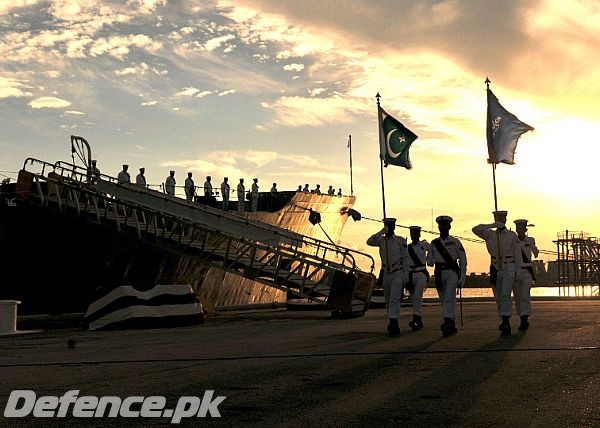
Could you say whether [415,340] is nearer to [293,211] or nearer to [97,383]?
[97,383]

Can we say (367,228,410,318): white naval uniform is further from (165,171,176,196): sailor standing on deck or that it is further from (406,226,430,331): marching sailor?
(165,171,176,196): sailor standing on deck

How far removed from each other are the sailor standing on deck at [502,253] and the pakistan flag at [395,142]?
588 inches

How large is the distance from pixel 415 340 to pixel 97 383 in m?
5.64

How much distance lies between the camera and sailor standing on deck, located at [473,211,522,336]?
43.1 feet

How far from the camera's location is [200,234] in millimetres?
28438

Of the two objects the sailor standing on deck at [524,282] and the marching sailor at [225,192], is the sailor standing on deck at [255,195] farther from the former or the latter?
the sailor standing on deck at [524,282]

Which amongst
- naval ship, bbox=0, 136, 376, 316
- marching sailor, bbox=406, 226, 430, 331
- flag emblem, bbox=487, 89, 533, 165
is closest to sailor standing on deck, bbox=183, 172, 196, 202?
naval ship, bbox=0, 136, 376, 316

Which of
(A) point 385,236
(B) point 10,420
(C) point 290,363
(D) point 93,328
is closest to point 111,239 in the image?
(D) point 93,328

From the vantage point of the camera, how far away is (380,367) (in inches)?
328

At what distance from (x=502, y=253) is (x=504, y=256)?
2.3 inches

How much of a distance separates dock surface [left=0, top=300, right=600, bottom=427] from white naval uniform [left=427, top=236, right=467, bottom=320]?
26.8 inches

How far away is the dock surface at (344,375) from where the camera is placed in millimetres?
5586

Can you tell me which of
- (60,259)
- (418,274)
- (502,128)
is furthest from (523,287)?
(60,259)

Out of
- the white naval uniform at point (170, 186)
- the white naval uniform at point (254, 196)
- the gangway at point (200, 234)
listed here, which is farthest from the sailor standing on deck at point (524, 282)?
the white naval uniform at point (254, 196)
